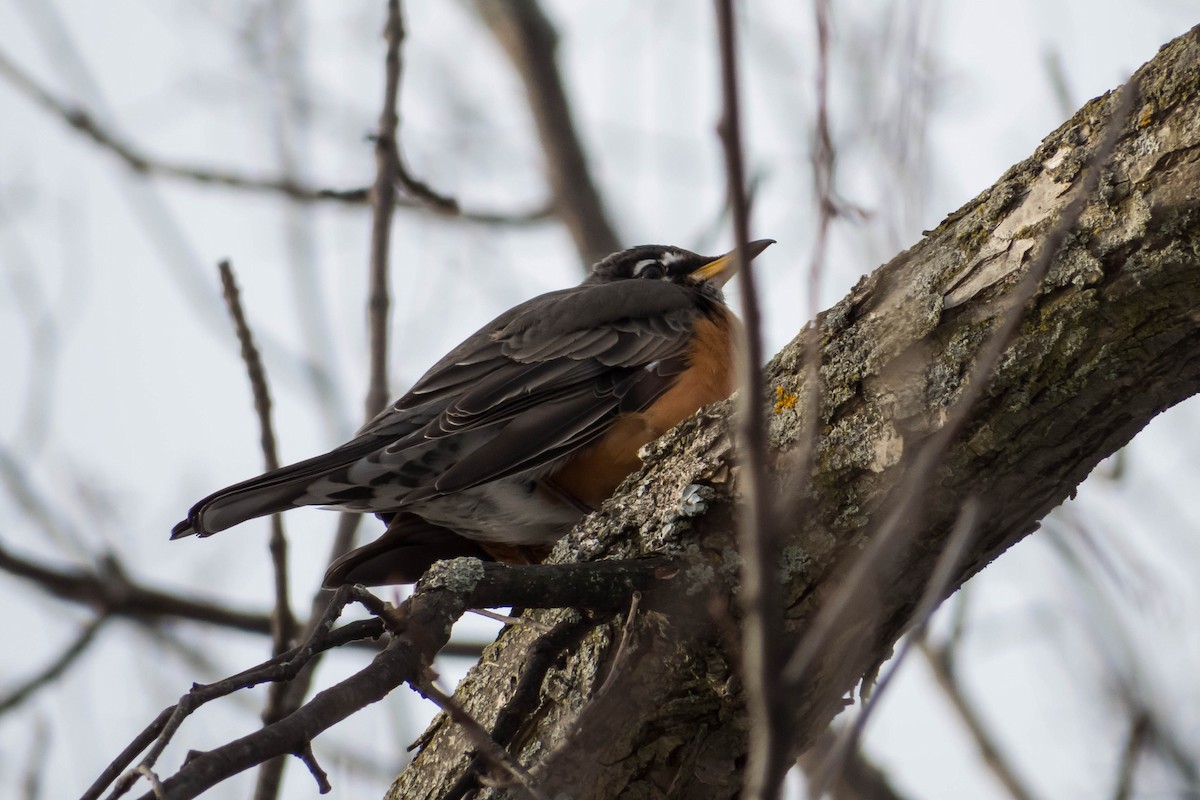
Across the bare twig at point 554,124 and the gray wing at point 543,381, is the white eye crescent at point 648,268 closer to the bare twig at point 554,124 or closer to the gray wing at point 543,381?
the gray wing at point 543,381

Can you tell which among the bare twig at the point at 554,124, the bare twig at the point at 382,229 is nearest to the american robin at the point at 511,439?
the bare twig at the point at 382,229

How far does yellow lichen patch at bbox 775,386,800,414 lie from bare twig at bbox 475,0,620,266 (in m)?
5.48

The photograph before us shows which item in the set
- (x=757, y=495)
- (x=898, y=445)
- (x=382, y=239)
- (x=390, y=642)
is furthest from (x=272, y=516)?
(x=757, y=495)

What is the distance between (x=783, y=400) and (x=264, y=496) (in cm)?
194

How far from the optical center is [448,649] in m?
5.34

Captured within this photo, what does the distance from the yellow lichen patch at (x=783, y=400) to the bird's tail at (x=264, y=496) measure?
1901mm

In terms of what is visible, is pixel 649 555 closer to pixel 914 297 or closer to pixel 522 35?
pixel 914 297

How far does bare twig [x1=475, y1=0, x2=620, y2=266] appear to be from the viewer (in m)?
8.66

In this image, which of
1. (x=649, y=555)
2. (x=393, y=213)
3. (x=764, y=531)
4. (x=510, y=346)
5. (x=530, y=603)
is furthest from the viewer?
(x=510, y=346)

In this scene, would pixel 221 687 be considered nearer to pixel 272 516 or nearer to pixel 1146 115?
pixel 272 516

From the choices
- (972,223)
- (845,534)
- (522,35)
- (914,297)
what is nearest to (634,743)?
(845,534)

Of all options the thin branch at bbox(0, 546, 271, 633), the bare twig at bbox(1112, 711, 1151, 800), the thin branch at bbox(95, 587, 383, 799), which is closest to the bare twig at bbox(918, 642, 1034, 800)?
the bare twig at bbox(1112, 711, 1151, 800)

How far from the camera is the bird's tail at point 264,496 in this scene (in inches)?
154

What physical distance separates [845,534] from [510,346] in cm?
260
